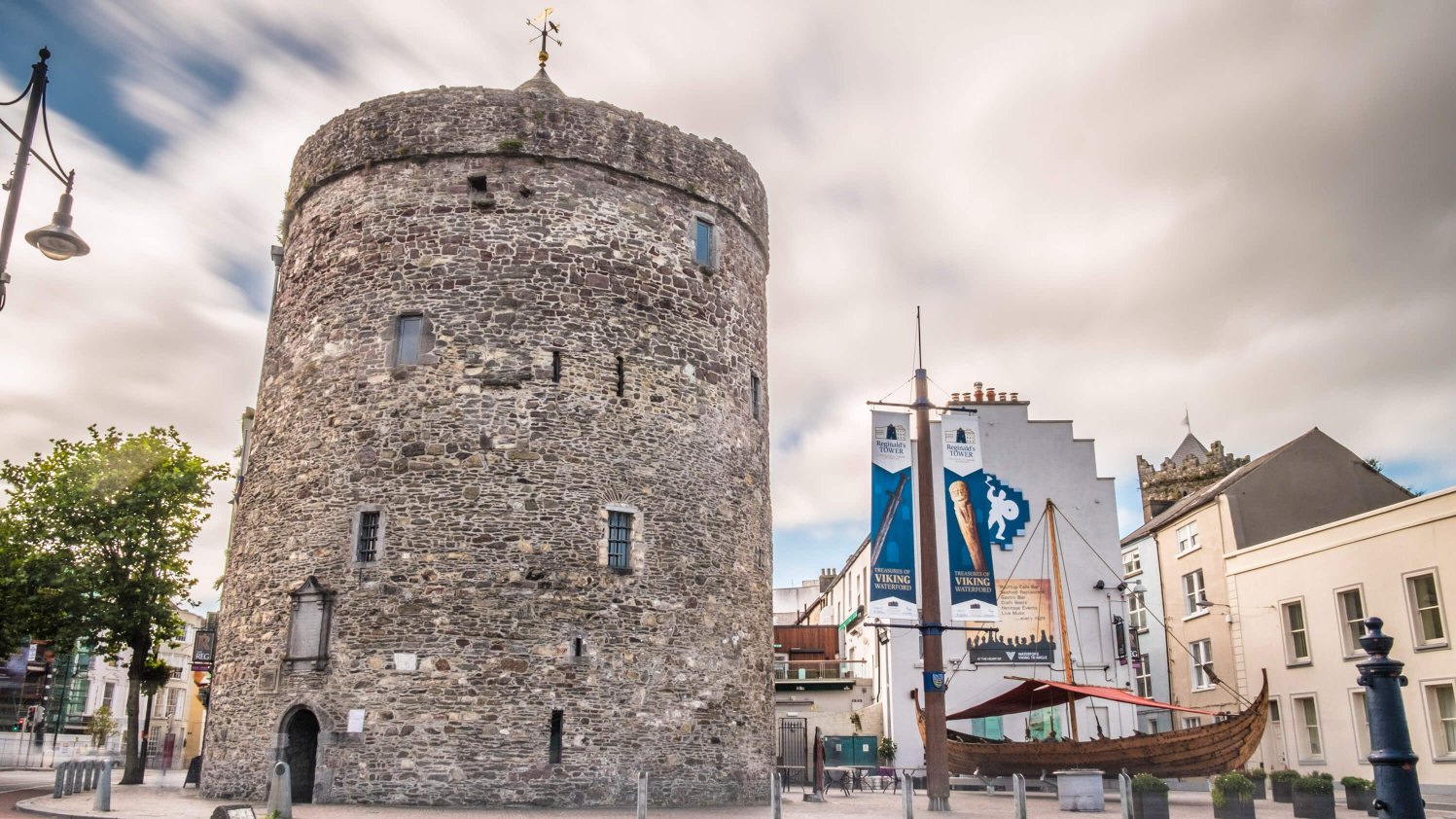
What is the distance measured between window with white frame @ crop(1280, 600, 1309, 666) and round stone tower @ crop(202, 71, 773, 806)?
46.0 ft

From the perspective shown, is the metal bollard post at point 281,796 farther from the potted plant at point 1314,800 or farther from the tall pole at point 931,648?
the potted plant at point 1314,800

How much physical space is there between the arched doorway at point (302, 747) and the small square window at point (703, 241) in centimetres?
1100

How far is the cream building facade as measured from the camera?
22.3m

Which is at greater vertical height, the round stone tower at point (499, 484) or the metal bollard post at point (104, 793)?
the round stone tower at point (499, 484)

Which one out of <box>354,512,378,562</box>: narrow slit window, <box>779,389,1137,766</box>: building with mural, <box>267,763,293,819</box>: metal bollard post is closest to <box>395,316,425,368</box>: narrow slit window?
<box>354,512,378,562</box>: narrow slit window

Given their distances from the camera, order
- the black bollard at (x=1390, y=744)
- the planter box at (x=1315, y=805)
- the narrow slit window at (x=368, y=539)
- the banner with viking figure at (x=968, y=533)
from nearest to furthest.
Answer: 1. the black bollard at (x=1390, y=744)
2. the planter box at (x=1315, y=805)
3. the narrow slit window at (x=368, y=539)
4. the banner with viking figure at (x=968, y=533)

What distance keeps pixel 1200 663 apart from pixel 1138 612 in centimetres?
587

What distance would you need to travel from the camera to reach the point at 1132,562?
38000 mm

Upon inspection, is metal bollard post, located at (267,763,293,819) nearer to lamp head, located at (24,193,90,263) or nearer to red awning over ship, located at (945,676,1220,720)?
lamp head, located at (24,193,90,263)

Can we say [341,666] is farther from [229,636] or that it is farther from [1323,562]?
[1323,562]

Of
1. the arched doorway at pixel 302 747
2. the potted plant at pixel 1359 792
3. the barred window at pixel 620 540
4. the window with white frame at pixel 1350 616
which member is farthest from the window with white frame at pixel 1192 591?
the arched doorway at pixel 302 747

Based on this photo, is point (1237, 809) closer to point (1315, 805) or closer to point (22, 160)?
point (1315, 805)

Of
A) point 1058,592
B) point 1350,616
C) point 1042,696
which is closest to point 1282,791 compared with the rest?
point 1042,696

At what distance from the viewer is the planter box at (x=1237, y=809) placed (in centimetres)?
1567
